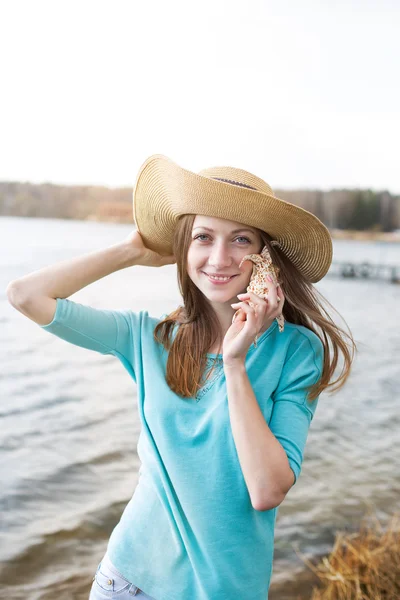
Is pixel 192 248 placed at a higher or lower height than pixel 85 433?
higher

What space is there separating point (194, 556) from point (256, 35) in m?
29.8

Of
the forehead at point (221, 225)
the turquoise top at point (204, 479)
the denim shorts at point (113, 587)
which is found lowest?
the denim shorts at point (113, 587)

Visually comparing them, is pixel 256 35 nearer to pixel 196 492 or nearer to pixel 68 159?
pixel 68 159

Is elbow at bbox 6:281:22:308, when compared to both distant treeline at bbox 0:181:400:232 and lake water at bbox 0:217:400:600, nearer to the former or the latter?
lake water at bbox 0:217:400:600

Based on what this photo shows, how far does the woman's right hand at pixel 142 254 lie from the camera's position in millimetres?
1885

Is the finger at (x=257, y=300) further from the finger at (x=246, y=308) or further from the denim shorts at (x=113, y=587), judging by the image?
the denim shorts at (x=113, y=587)

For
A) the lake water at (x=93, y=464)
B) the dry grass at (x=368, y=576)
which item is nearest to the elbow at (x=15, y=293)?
the dry grass at (x=368, y=576)

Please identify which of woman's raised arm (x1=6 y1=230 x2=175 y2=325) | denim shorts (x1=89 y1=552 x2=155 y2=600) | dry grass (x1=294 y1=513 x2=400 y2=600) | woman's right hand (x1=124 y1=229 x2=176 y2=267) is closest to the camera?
denim shorts (x1=89 y1=552 x2=155 y2=600)

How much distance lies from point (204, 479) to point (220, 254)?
58 cm

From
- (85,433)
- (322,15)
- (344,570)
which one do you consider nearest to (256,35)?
(322,15)

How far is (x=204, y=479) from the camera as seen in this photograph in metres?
1.51

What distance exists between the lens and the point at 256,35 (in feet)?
92.7

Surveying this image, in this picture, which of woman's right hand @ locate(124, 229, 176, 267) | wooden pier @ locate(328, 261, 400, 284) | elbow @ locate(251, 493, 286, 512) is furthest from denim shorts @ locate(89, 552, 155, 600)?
wooden pier @ locate(328, 261, 400, 284)

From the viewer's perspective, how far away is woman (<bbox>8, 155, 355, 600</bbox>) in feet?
4.87
